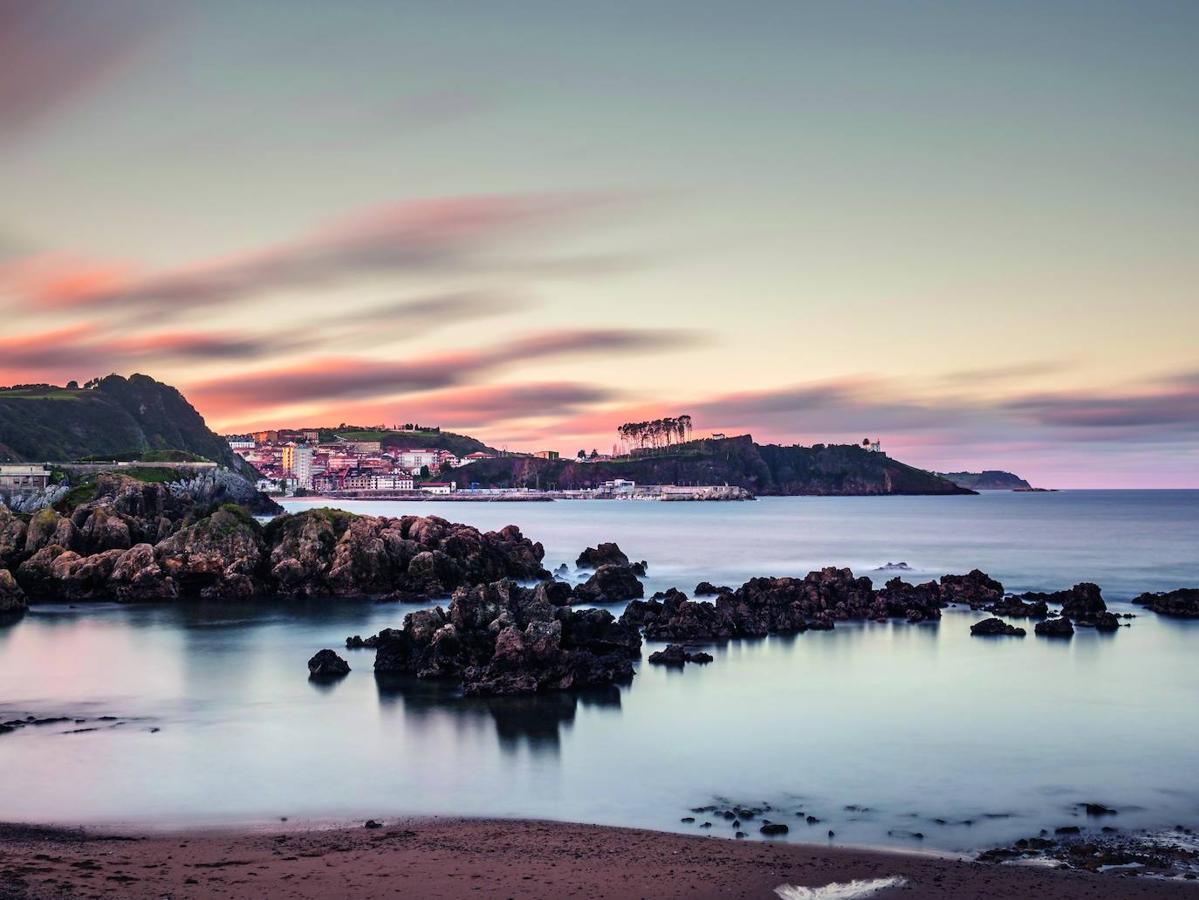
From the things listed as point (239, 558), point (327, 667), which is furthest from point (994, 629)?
point (239, 558)

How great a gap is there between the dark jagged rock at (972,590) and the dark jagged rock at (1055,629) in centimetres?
695

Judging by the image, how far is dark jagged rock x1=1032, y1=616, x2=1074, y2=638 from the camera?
37.8 metres


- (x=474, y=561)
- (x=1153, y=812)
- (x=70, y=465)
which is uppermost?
(x=70, y=465)

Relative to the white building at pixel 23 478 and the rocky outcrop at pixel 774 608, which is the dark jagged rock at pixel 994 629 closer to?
the rocky outcrop at pixel 774 608

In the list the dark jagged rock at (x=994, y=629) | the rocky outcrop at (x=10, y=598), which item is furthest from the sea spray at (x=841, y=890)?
the rocky outcrop at (x=10, y=598)

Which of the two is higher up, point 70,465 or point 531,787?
point 70,465

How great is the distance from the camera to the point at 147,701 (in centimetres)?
2714

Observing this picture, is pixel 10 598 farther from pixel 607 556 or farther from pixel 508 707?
pixel 607 556

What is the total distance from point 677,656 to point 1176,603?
2509 cm

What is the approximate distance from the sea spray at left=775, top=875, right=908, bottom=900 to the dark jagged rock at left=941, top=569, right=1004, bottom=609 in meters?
33.8

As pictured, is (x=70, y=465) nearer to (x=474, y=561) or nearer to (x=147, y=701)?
(x=474, y=561)

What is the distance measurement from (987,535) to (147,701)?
89.6 metres

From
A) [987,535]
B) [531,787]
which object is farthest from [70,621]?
[987,535]

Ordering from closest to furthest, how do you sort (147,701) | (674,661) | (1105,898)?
(1105,898), (147,701), (674,661)
